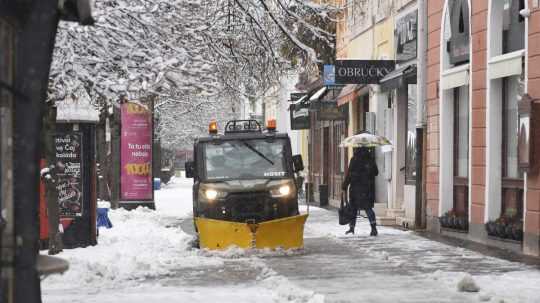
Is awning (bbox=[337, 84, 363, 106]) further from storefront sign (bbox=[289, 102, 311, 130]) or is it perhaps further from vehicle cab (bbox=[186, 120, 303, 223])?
vehicle cab (bbox=[186, 120, 303, 223])

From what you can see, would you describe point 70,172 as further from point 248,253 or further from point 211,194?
point 248,253

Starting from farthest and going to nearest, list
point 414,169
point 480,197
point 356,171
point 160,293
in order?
point 414,169 < point 356,171 < point 480,197 < point 160,293

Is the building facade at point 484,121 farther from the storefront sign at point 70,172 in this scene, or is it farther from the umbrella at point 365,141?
the storefront sign at point 70,172

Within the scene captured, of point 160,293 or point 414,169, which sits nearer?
point 160,293

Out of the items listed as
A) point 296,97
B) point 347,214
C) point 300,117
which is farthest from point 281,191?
point 296,97

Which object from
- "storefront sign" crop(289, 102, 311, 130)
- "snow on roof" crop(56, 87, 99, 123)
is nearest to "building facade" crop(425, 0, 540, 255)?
"snow on roof" crop(56, 87, 99, 123)

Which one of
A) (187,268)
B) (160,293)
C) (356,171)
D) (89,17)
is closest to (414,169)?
(356,171)

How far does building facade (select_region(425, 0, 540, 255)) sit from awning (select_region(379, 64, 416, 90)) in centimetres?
91

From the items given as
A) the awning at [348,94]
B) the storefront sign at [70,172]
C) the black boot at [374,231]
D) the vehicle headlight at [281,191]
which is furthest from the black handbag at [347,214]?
the awning at [348,94]

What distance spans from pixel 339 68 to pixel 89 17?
2022 cm

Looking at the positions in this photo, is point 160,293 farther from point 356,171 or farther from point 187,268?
point 356,171

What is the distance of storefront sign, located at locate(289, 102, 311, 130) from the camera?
4081 cm

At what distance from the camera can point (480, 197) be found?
19.8m

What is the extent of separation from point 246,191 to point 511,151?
4.74 metres
